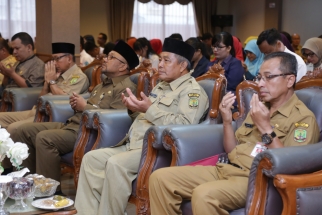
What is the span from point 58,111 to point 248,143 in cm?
212

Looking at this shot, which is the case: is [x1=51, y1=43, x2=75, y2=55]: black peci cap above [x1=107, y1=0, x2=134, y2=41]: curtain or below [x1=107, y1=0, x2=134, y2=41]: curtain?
below

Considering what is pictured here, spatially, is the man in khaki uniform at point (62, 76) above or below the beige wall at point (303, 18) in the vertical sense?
below

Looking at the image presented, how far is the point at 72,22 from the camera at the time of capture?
6098 millimetres

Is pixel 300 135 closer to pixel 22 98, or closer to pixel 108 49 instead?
pixel 22 98

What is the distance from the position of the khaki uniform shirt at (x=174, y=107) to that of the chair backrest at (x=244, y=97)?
23 cm

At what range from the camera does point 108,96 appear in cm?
392

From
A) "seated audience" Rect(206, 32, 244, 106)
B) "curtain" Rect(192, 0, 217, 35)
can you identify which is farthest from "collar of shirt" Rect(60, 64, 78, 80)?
"curtain" Rect(192, 0, 217, 35)

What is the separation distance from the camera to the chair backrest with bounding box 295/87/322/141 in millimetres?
2691

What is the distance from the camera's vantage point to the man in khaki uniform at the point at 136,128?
3.06 metres

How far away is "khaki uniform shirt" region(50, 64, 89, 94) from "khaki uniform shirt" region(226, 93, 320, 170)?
227 centimetres

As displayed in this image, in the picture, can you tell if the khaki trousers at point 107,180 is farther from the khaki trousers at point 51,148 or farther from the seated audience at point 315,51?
the seated audience at point 315,51

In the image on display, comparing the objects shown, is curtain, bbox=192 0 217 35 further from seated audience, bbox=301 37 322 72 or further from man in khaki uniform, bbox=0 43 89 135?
man in khaki uniform, bbox=0 43 89 135

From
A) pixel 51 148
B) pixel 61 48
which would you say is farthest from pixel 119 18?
pixel 51 148

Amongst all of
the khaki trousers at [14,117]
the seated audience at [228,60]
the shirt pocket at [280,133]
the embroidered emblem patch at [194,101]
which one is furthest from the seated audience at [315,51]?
the khaki trousers at [14,117]
